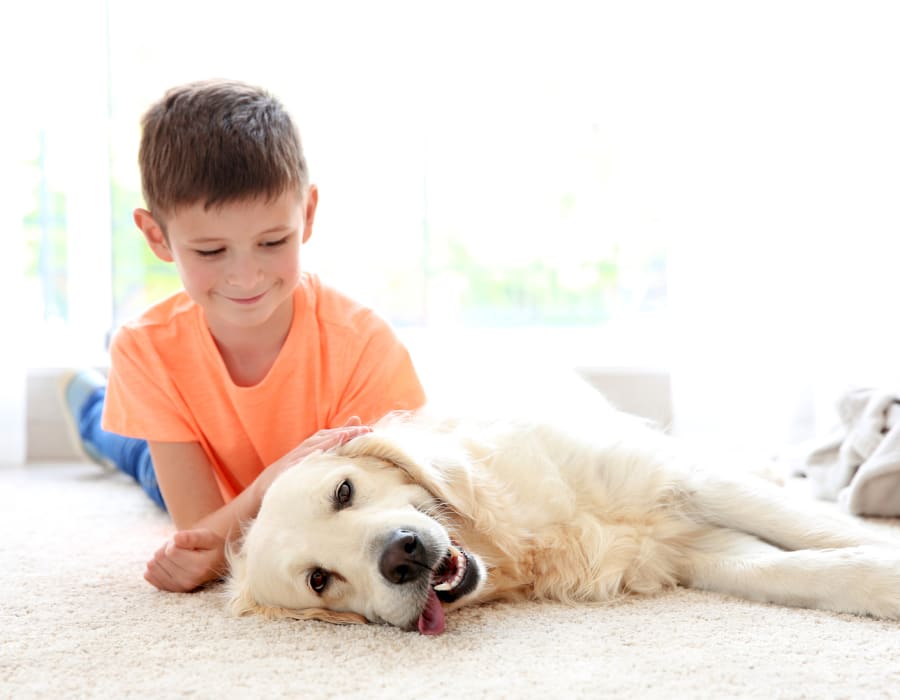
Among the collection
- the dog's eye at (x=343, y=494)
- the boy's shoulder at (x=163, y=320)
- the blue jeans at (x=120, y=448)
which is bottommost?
the blue jeans at (x=120, y=448)

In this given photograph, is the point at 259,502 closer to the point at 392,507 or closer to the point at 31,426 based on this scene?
the point at 392,507

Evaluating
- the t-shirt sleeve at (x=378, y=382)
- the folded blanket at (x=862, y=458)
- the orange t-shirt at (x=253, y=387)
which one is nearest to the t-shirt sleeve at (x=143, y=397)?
the orange t-shirt at (x=253, y=387)

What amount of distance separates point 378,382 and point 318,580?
2.05 feet

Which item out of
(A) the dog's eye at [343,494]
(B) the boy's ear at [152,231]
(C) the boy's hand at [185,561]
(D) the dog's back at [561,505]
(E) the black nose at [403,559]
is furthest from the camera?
(B) the boy's ear at [152,231]

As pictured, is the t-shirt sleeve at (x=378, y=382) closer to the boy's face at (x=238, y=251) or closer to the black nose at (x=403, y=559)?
the boy's face at (x=238, y=251)

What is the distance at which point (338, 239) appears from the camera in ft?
12.6

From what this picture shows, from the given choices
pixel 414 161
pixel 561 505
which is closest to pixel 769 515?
pixel 561 505

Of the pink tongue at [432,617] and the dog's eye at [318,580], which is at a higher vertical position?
the dog's eye at [318,580]

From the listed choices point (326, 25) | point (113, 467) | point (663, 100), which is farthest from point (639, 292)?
point (113, 467)

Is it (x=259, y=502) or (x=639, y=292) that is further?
(x=639, y=292)

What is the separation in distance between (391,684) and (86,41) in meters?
3.15

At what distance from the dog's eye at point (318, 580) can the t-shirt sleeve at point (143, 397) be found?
68cm

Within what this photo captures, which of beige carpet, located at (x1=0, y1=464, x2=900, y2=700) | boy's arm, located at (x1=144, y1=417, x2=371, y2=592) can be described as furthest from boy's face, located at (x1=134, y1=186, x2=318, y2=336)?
beige carpet, located at (x1=0, y1=464, x2=900, y2=700)

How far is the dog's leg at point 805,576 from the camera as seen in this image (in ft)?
4.94
